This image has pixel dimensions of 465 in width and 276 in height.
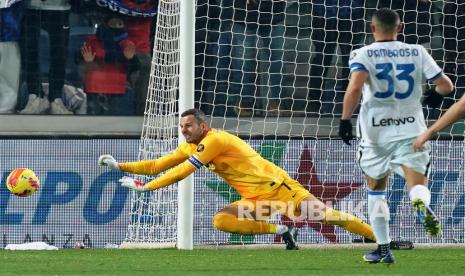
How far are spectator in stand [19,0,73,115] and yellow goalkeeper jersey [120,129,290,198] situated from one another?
3.11 m

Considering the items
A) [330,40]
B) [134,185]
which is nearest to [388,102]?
[134,185]

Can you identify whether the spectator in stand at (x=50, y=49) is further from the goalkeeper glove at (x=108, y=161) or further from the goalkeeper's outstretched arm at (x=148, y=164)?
the goalkeeper glove at (x=108, y=161)

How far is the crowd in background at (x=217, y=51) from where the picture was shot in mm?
14305

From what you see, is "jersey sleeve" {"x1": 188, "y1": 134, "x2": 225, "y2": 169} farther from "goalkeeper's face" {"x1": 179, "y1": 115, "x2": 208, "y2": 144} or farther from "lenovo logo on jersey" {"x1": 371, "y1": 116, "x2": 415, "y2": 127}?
"lenovo logo on jersey" {"x1": 371, "y1": 116, "x2": 415, "y2": 127}

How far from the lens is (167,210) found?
13.2 meters

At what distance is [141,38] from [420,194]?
7321 millimetres

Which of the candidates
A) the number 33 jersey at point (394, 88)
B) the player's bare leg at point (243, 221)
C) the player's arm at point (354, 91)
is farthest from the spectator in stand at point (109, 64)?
the player's arm at point (354, 91)

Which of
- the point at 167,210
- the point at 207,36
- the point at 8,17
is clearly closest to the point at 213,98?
the point at 207,36

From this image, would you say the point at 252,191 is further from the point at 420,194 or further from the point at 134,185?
the point at 420,194

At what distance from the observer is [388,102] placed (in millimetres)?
9000

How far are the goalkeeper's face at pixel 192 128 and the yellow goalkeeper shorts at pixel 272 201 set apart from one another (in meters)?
0.92

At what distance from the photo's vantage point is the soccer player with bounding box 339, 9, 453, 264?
8852mm

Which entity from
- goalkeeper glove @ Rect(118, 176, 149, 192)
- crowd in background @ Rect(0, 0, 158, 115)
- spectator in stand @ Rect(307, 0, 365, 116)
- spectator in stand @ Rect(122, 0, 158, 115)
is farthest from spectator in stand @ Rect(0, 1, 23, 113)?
goalkeeper glove @ Rect(118, 176, 149, 192)

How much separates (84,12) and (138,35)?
2.34ft
